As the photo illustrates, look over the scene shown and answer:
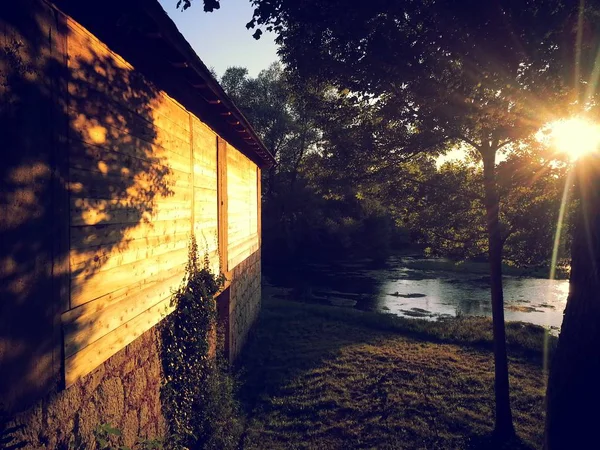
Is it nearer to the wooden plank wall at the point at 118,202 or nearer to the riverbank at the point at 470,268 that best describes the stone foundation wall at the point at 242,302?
the wooden plank wall at the point at 118,202

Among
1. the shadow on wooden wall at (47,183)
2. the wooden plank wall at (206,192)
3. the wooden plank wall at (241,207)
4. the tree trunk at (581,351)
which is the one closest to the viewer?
the shadow on wooden wall at (47,183)

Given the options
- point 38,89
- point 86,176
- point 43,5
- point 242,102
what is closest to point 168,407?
point 86,176

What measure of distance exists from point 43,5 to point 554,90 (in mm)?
5987

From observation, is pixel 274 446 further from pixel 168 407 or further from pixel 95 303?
pixel 95 303

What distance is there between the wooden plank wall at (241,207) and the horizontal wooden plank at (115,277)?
137 inches

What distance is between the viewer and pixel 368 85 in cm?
683

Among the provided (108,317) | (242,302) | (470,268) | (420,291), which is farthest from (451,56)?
(470,268)

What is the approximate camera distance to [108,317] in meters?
3.52

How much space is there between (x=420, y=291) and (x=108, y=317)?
835 inches

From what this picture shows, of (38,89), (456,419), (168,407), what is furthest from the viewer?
(456,419)

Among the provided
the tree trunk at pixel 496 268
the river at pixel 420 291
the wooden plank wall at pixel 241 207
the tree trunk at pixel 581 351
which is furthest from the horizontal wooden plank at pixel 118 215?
the river at pixel 420 291

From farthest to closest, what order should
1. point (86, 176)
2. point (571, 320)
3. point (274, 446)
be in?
point (274, 446)
point (571, 320)
point (86, 176)

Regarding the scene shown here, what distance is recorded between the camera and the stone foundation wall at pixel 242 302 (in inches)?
350

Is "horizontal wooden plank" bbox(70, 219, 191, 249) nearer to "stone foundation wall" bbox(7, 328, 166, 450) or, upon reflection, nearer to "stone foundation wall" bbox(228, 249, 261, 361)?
"stone foundation wall" bbox(7, 328, 166, 450)
